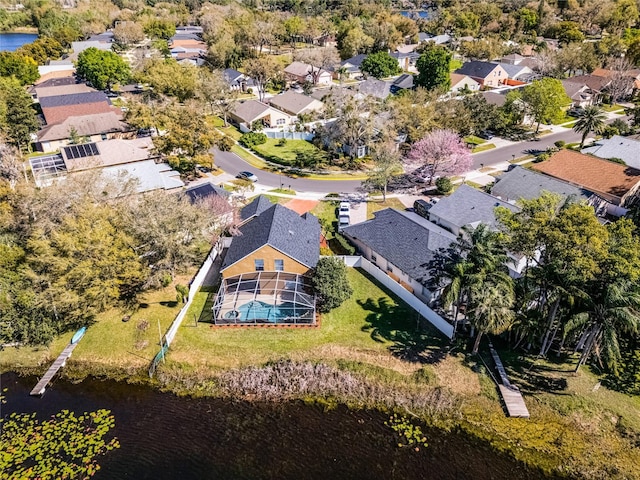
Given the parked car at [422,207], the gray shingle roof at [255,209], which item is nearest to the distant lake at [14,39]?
the gray shingle roof at [255,209]

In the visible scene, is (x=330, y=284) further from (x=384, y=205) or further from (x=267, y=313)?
(x=384, y=205)

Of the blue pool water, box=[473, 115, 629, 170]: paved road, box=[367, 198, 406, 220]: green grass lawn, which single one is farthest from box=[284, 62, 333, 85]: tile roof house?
the blue pool water

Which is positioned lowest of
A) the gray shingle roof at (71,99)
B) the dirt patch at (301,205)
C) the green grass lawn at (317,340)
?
the green grass lawn at (317,340)

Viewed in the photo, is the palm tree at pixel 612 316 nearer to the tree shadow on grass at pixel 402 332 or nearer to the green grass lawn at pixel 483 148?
the tree shadow on grass at pixel 402 332

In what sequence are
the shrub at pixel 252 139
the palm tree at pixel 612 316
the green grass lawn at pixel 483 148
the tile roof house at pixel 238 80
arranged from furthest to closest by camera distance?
1. the tile roof house at pixel 238 80
2. the shrub at pixel 252 139
3. the green grass lawn at pixel 483 148
4. the palm tree at pixel 612 316

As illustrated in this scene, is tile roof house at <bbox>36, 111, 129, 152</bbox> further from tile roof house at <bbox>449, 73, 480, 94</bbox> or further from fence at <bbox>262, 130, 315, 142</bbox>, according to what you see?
tile roof house at <bbox>449, 73, 480, 94</bbox>
